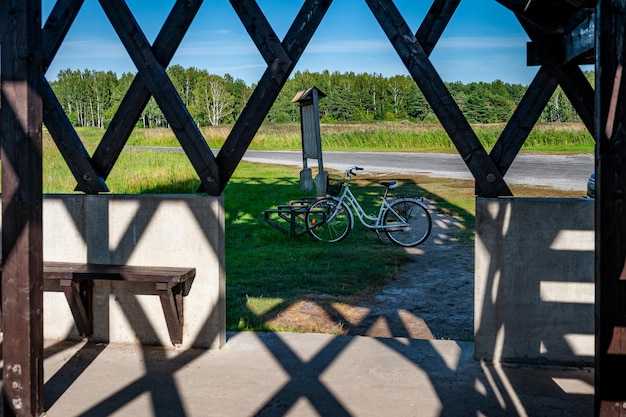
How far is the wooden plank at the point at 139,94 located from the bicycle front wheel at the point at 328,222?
6194 millimetres

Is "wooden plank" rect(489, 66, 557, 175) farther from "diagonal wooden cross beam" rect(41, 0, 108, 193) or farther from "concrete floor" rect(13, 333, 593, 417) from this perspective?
"diagonal wooden cross beam" rect(41, 0, 108, 193)

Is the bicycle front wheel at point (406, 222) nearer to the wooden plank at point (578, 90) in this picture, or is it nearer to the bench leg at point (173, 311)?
the wooden plank at point (578, 90)

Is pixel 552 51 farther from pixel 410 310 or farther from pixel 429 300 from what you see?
pixel 429 300

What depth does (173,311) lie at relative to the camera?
205 inches

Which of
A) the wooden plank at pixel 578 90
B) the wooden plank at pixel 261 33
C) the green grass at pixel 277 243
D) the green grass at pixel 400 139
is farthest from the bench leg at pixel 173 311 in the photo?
the green grass at pixel 400 139

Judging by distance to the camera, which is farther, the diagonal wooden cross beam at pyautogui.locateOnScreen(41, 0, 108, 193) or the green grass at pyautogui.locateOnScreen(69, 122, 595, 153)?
the green grass at pyautogui.locateOnScreen(69, 122, 595, 153)

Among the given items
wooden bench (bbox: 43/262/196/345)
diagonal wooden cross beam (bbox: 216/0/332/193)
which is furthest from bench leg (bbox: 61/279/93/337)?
diagonal wooden cross beam (bbox: 216/0/332/193)

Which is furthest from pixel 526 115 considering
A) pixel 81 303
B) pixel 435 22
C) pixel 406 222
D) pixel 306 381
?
pixel 406 222

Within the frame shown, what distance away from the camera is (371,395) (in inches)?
173

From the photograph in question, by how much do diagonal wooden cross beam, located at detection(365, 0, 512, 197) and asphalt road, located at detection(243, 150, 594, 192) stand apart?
13.0 meters

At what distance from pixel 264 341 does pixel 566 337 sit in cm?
229

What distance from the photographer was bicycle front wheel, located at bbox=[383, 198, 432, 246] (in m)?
11.3

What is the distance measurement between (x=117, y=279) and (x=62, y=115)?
142cm

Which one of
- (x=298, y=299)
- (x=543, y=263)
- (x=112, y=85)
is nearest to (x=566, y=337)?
(x=543, y=263)
